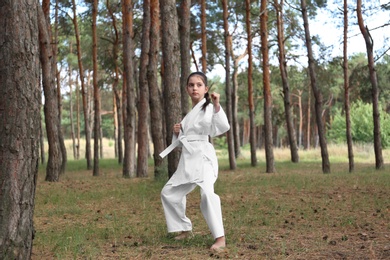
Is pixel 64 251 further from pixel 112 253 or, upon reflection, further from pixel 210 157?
pixel 210 157

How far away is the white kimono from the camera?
5.54 m

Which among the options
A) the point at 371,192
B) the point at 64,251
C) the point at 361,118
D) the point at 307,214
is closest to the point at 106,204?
the point at 307,214

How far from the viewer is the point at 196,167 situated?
18.4 feet

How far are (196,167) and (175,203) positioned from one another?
53 centimetres

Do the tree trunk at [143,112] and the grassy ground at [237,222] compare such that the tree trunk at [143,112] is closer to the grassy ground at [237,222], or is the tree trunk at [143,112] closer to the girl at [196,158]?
the grassy ground at [237,222]

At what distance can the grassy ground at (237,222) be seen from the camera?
5430 millimetres

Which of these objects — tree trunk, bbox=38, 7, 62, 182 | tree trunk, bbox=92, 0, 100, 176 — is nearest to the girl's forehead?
tree trunk, bbox=38, 7, 62, 182

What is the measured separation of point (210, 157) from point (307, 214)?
10.7 ft

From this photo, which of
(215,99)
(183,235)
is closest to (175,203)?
(183,235)

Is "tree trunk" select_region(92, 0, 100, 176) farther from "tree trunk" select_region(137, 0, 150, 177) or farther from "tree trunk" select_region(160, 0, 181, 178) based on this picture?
"tree trunk" select_region(160, 0, 181, 178)

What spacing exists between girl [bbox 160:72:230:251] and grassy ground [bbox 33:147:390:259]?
1.31 ft

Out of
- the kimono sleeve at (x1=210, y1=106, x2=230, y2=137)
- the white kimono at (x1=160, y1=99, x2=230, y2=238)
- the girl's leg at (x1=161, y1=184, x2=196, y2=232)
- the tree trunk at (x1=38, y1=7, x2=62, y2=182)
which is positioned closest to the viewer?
the white kimono at (x1=160, y1=99, x2=230, y2=238)

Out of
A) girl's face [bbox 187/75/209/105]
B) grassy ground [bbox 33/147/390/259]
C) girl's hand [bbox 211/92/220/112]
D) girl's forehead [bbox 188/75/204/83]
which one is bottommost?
grassy ground [bbox 33/147/390/259]

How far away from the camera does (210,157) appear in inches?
224
